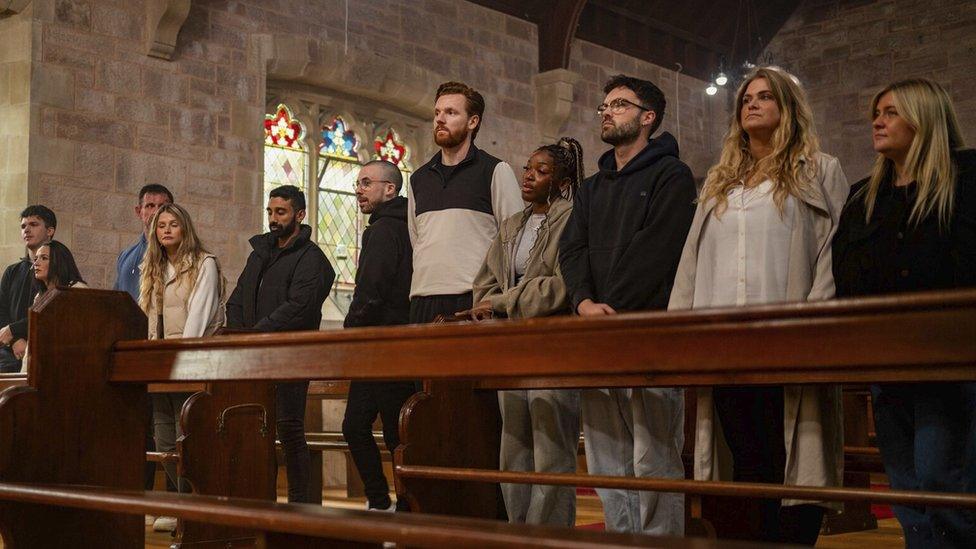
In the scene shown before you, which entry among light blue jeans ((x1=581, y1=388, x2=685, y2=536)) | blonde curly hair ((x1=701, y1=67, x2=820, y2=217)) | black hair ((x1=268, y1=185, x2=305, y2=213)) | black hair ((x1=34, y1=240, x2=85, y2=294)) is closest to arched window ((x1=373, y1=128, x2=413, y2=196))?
black hair ((x1=34, y1=240, x2=85, y2=294))

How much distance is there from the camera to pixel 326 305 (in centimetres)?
866

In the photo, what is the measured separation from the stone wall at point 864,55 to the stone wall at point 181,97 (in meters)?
4.05

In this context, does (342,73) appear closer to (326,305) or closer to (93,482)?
(326,305)

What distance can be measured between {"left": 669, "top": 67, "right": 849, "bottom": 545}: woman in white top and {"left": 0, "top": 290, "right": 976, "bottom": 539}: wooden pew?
0.25m

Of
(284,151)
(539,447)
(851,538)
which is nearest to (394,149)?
(284,151)

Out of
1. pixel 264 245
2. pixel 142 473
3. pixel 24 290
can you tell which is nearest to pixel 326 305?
pixel 24 290

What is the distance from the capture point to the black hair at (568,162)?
3447 mm

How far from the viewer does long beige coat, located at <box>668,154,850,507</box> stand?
2482 millimetres

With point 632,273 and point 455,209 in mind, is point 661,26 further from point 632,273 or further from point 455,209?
point 632,273

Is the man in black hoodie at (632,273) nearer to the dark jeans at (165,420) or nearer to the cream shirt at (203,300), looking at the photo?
the cream shirt at (203,300)

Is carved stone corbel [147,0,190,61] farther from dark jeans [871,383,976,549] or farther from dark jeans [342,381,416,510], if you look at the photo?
Result: dark jeans [871,383,976,549]

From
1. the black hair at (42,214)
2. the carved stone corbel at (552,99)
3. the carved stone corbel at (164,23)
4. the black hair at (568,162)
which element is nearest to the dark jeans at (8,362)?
the black hair at (42,214)

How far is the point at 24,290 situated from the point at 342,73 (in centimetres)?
322

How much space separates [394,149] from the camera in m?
9.45
